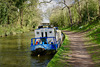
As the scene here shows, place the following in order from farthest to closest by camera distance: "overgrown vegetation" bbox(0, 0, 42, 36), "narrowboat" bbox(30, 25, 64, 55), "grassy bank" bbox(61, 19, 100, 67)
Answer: "overgrown vegetation" bbox(0, 0, 42, 36), "narrowboat" bbox(30, 25, 64, 55), "grassy bank" bbox(61, 19, 100, 67)

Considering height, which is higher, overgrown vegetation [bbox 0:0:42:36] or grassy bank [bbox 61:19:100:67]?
overgrown vegetation [bbox 0:0:42:36]

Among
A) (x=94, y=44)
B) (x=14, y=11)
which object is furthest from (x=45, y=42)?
(x=14, y=11)

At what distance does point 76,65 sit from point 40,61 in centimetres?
483

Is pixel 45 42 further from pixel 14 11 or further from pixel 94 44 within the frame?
pixel 14 11

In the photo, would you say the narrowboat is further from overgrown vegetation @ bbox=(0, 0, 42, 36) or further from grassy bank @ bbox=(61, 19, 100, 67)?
overgrown vegetation @ bbox=(0, 0, 42, 36)

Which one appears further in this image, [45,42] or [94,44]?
[45,42]

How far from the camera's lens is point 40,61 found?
12414 mm

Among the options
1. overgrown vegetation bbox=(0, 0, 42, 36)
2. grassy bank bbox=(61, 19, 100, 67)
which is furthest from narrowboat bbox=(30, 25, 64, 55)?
overgrown vegetation bbox=(0, 0, 42, 36)

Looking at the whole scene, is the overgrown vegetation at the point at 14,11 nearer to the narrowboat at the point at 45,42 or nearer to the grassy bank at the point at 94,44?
the grassy bank at the point at 94,44

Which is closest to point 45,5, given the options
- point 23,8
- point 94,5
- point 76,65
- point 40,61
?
point 23,8

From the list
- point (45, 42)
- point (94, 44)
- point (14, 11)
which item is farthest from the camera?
point (14, 11)

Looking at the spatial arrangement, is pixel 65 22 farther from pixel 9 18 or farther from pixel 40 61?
pixel 40 61

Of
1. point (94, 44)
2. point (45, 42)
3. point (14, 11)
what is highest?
point (14, 11)

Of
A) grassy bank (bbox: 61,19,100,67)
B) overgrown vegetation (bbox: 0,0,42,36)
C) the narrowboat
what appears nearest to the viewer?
grassy bank (bbox: 61,19,100,67)
